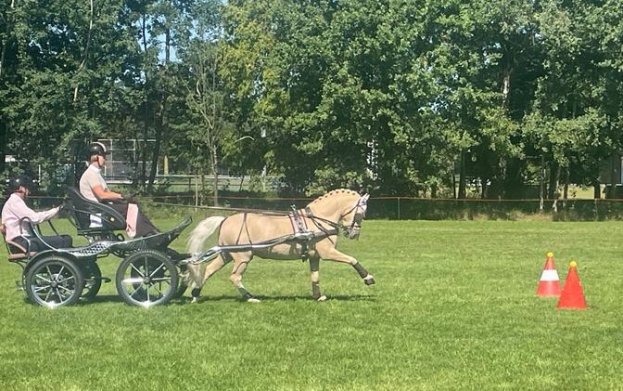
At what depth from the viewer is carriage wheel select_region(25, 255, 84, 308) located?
33.2ft

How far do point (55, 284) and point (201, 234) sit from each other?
1.95 m

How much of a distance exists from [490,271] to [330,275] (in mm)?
3011

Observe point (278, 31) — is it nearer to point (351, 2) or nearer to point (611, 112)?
point (351, 2)

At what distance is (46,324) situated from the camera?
9117mm

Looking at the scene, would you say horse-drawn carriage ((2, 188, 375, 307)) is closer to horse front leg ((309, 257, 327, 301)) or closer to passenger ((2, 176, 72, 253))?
horse front leg ((309, 257, 327, 301))

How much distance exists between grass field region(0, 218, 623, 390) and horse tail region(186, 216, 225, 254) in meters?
0.75

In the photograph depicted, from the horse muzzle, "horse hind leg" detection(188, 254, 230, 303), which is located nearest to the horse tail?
"horse hind leg" detection(188, 254, 230, 303)

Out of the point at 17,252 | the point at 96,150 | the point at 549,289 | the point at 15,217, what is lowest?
the point at 549,289

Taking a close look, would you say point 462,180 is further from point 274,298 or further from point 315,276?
point 315,276

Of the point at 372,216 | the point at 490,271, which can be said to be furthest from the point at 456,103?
the point at 490,271

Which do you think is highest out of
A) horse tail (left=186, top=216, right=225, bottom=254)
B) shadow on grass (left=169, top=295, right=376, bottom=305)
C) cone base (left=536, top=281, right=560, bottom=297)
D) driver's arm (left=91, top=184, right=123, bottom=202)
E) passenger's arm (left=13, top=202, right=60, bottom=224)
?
driver's arm (left=91, top=184, right=123, bottom=202)

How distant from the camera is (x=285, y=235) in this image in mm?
10680

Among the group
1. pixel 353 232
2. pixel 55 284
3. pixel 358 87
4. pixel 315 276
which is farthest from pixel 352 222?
pixel 358 87

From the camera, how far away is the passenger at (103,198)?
33.3 ft
